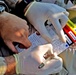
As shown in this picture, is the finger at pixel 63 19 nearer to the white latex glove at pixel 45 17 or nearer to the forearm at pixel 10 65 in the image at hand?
the white latex glove at pixel 45 17

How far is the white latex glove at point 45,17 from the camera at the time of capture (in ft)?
2.99

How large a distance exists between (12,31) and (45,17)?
6.2 inches

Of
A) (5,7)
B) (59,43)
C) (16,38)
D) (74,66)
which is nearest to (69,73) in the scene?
(74,66)

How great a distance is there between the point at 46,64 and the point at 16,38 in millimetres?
157

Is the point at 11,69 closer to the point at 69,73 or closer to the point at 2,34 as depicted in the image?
the point at 2,34

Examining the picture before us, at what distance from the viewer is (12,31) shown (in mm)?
867

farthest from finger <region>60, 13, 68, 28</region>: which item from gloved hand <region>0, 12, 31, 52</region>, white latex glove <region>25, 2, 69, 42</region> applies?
gloved hand <region>0, 12, 31, 52</region>

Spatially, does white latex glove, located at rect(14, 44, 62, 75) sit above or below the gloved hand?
below

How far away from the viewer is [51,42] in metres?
0.93

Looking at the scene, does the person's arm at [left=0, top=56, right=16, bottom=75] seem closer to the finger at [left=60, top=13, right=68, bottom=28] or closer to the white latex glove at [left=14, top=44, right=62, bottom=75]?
the white latex glove at [left=14, top=44, right=62, bottom=75]

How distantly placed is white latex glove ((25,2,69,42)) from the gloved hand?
6 cm

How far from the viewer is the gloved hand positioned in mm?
872

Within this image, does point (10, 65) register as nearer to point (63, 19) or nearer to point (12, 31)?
point (12, 31)

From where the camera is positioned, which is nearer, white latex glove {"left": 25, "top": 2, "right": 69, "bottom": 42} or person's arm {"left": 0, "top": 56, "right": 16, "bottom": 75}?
person's arm {"left": 0, "top": 56, "right": 16, "bottom": 75}
